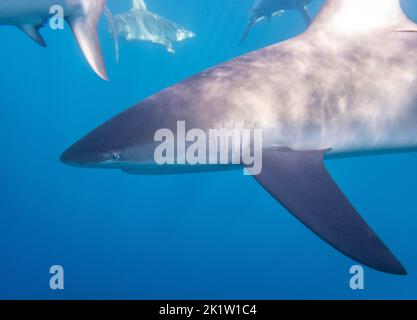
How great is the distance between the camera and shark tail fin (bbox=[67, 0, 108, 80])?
535 centimetres

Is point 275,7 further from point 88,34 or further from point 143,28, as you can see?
point 88,34

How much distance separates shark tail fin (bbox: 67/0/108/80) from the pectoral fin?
2.81 meters

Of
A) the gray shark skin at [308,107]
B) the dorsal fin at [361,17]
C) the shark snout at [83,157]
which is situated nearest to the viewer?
the gray shark skin at [308,107]

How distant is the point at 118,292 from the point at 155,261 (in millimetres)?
2633

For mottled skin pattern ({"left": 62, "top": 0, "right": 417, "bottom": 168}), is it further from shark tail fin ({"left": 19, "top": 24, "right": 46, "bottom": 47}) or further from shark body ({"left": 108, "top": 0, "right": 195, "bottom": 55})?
shark body ({"left": 108, "top": 0, "right": 195, "bottom": 55})

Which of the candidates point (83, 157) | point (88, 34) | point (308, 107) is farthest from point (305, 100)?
point (88, 34)

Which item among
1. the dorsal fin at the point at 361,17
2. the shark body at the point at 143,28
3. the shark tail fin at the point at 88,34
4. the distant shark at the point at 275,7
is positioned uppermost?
the shark body at the point at 143,28

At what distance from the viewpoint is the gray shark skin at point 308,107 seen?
10.8ft

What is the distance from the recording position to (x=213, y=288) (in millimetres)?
19219

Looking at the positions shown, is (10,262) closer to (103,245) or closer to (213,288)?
(103,245)

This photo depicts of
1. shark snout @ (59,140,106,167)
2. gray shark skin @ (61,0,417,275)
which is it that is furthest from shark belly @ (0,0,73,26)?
shark snout @ (59,140,106,167)

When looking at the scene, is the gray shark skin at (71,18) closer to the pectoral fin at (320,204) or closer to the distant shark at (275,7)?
the pectoral fin at (320,204)

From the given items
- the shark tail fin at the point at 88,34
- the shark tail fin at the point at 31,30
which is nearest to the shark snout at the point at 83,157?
the shark tail fin at the point at 88,34

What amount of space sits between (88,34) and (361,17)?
3215mm
